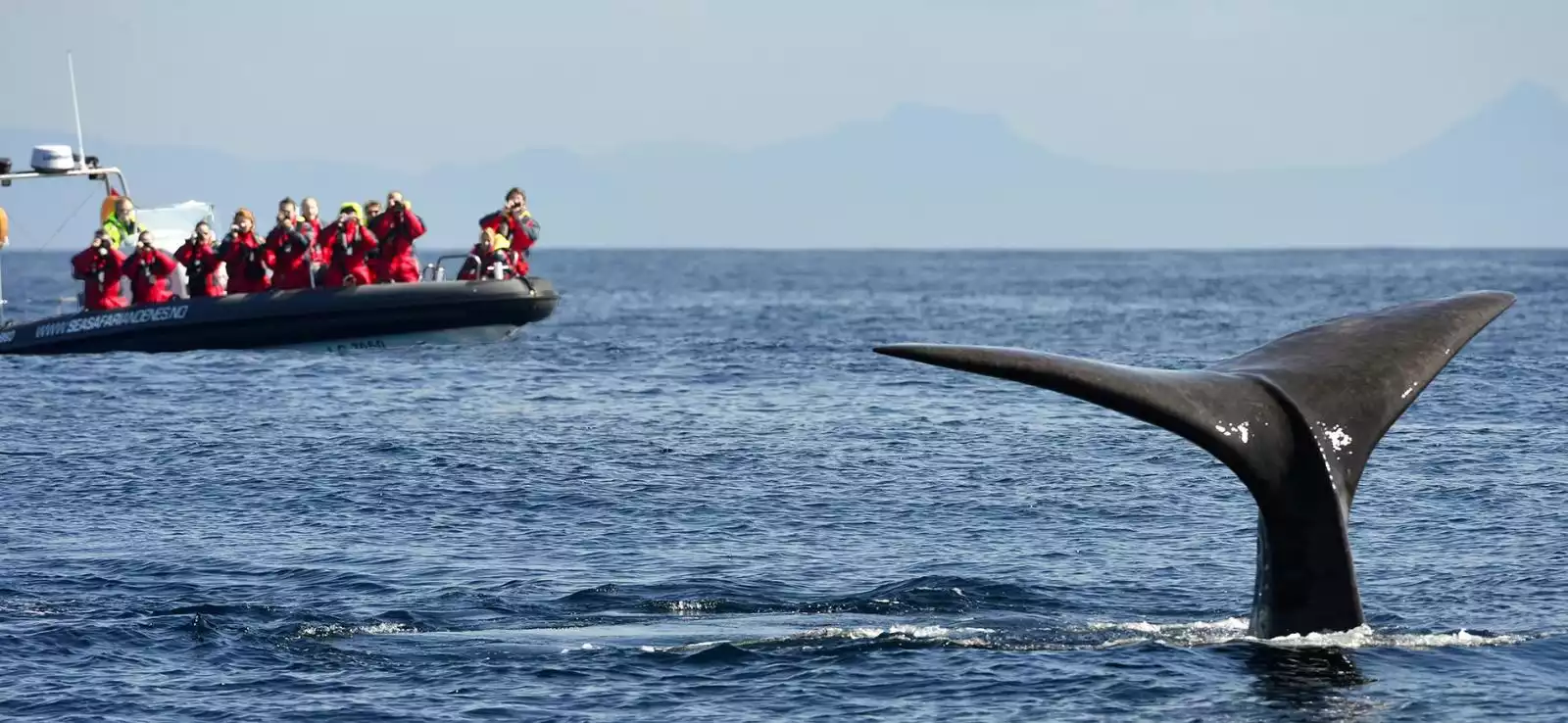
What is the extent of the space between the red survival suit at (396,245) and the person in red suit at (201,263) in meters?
2.33

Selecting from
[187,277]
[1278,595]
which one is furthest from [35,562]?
[187,277]

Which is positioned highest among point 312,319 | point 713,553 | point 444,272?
point 444,272

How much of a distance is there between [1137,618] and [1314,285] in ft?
229

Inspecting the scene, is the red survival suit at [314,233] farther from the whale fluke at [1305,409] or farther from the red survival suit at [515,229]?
the whale fluke at [1305,409]

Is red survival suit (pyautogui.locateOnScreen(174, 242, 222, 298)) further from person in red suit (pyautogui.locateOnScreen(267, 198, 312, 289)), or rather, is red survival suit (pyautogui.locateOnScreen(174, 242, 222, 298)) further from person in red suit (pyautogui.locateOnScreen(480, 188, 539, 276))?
person in red suit (pyautogui.locateOnScreen(480, 188, 539, 276))

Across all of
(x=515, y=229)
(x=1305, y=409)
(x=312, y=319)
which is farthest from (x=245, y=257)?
(x=1305, y=409)

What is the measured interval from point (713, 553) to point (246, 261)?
18460mm

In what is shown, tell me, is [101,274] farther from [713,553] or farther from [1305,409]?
[1305,409]

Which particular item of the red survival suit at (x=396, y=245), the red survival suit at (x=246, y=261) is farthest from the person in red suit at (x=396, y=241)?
the red survival suit at (x=246, y=261)

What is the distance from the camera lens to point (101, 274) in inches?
1242

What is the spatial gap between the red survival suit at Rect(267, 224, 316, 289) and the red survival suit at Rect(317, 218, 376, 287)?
0.29 metres

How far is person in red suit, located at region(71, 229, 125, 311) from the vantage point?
1232 inches

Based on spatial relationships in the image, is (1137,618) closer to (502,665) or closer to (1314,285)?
(502,665)

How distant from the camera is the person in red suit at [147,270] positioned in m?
30.9
